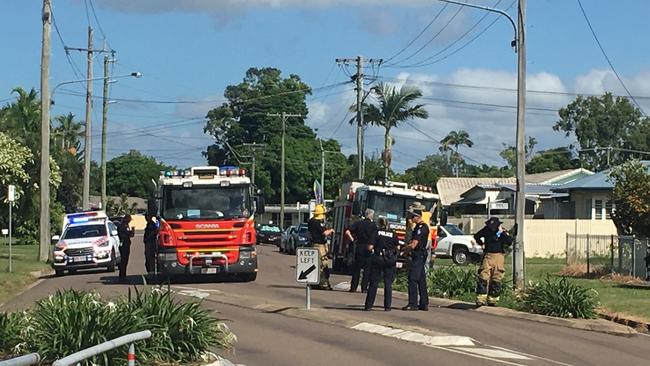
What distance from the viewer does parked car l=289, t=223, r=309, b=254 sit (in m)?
47.3

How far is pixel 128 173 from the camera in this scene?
136375 millimetres

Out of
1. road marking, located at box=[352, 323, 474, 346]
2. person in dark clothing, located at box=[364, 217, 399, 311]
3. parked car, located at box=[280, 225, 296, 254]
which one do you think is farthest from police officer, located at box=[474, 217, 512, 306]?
parked car, located at box=[280, 225, 296, 254]

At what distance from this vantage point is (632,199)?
97.8 ft

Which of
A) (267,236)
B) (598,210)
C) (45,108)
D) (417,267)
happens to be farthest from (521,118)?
(267,236)

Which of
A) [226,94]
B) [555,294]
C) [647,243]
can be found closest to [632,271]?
[647,243]

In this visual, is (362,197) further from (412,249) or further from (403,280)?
(412,249)

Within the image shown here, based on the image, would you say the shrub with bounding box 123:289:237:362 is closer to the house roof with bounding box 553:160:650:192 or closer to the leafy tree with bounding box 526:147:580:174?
the house roof with bounding box 553:160:650:192

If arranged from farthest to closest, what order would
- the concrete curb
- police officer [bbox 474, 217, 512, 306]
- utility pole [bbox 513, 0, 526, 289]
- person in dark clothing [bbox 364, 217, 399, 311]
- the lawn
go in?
utility pole [bbox 513, 0, 526, 289] → the lawn → police officer [bbox 474, 217, 512, 306] → person in dark clothing [bbox 364, 217, 399, 311] → the concrete curb

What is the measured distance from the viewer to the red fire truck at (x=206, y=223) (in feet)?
80.5

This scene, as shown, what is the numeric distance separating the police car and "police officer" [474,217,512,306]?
14.7 meters

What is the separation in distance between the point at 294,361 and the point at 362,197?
17658 millimetres

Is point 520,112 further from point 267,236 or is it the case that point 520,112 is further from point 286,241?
point 267,236

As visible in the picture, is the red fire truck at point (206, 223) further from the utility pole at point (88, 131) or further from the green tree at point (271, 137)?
the green tree at point (271, 137)

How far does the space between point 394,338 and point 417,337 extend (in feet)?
1.12
